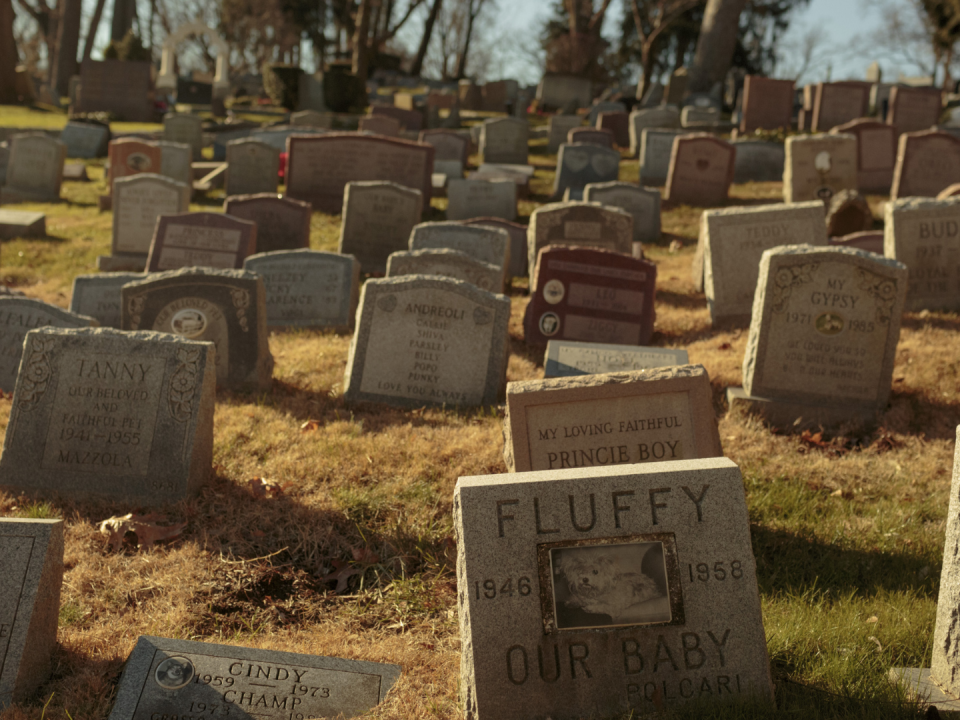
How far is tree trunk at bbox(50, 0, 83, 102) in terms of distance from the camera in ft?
114

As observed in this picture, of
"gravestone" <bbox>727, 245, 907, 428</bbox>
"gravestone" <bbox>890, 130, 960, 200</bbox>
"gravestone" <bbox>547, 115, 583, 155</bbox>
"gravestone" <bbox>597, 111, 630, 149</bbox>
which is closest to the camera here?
"gravestone" <bbox>727, 245, 907, 428</bbox>

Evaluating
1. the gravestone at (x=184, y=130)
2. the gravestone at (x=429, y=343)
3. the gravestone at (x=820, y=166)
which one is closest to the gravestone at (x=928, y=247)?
A: the gravestone at (x=429, y=343)

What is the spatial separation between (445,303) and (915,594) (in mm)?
3703

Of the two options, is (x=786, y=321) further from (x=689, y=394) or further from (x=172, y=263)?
(x=172, y=263)

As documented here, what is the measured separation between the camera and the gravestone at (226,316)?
256 inches

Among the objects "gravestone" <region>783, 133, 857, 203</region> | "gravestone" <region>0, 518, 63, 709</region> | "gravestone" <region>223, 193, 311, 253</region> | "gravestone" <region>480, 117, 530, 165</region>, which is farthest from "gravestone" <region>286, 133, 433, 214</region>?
"gravestone" <region>0, 518, 63, 709</region>

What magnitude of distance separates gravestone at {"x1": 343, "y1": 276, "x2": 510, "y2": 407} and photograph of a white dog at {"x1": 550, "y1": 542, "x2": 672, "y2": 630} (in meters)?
3.49

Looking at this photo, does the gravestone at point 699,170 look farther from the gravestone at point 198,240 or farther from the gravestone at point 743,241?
the gravestone at point 198,240

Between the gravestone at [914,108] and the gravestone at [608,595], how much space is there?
20.6 metres

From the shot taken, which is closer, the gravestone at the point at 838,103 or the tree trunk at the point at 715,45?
the gravestone at the point at 838,103

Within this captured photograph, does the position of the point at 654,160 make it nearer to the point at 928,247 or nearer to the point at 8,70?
the point at 928,247

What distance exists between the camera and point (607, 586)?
296 centimetres

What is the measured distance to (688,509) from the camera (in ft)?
9.74

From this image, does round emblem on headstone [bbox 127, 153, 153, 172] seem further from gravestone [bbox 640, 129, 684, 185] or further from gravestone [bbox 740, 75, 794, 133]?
gravestone [bbox 740, 75, 794, 133]
